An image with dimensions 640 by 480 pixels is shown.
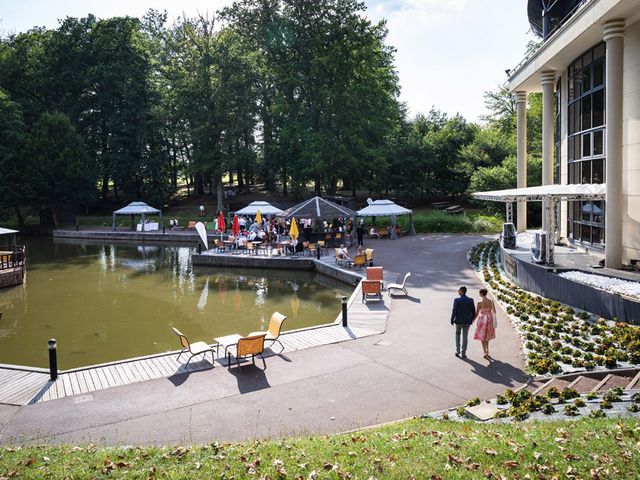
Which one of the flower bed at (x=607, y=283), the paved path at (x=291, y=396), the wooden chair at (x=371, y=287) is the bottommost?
the paved path at (x=291, y=396)

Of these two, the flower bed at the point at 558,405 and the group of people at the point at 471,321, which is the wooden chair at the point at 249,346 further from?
the flower bed at the point at 558,405

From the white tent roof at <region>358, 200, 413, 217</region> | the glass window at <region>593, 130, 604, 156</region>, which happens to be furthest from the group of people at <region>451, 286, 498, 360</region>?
the white tent roof at <region>358, 200, 413, 217</region>

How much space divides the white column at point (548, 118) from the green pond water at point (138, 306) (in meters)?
12.4

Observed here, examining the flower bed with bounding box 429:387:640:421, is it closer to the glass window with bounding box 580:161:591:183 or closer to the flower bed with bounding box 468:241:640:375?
the flower bed with bounding box 468:241:640:375

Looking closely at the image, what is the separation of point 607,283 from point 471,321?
5207mm

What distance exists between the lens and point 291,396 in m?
9.05

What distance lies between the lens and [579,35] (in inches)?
742

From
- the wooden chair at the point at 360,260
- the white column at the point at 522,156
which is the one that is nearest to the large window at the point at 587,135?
the white column at the point at 522,156

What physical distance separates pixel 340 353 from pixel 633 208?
1204 cm

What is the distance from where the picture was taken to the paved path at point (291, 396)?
7883 mm

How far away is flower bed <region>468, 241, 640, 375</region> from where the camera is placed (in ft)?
31.4

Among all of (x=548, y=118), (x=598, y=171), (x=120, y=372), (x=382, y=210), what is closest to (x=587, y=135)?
(x=598, y=171)

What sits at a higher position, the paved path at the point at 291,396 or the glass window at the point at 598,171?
the glass window at the point at 598,171

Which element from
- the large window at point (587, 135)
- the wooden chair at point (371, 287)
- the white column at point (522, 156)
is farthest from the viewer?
the white column at point (522, 156)
